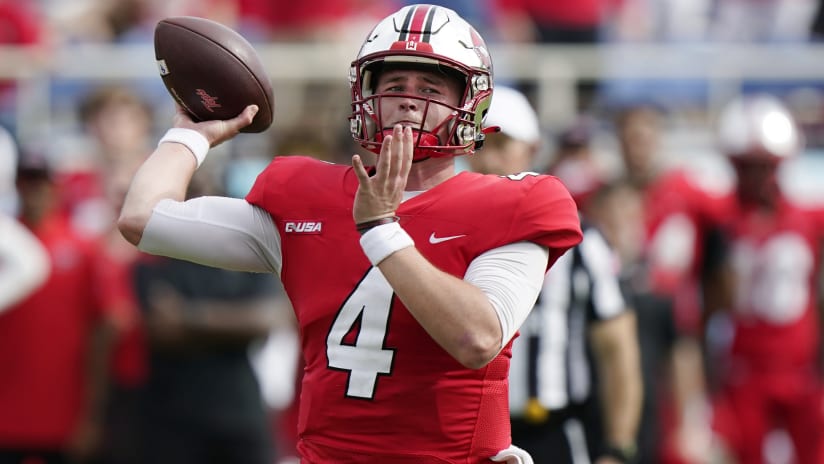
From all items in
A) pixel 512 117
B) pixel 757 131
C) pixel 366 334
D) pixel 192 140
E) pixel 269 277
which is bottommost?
pixel 366 334

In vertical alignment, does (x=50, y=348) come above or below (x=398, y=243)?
below

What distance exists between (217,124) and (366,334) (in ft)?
2.30

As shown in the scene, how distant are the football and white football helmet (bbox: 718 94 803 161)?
16.9 feet

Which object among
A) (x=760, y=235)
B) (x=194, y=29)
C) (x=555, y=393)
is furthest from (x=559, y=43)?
(x=194, y=29)

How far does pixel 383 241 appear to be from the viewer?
10.4 feet

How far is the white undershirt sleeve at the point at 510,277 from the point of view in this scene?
10.7 ft

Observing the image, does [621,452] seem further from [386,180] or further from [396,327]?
[386,180]

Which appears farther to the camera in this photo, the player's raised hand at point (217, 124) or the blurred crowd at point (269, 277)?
the blurred crowd at point (269, 277)

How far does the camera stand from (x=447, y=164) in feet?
11.8

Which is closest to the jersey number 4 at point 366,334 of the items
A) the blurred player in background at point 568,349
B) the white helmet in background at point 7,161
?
the blurred player in background at point 568,349

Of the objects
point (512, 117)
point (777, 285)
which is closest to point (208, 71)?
point (512, 117)

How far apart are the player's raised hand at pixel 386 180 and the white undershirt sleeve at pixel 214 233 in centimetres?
42

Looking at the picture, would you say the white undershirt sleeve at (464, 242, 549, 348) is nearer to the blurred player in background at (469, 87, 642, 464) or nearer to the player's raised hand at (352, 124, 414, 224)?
the player's raised hand at (352, 124, 414, 224)

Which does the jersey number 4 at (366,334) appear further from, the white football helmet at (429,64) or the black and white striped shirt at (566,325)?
the black and white striped shirt at (566,325)
